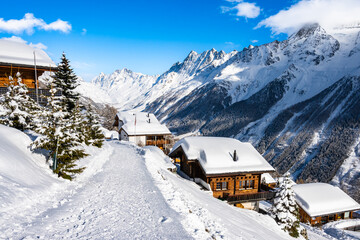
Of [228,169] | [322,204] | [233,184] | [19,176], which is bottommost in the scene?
[322,204]

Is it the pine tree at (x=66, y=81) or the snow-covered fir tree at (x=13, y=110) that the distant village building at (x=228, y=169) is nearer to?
the pine tree at (x=66, y=81)

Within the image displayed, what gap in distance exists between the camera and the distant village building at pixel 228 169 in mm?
24156

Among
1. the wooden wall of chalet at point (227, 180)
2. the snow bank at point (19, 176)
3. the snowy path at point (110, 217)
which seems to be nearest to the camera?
the snowy path at point (110, 217)

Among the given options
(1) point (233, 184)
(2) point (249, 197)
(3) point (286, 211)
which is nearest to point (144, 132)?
(1) point (233, 184)

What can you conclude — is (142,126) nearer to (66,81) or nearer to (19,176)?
(66,81)

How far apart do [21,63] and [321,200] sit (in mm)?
44690

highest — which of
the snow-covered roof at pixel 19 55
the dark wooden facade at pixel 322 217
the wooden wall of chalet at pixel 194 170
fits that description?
the snow-covered roof at pixel 19 55

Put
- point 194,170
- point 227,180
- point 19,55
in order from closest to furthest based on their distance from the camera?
point 19,55 < point 227,180 < point 194,170

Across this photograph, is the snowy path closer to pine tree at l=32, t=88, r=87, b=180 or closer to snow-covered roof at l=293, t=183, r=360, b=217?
pine tree at l=32, t=88, r=87, b=180

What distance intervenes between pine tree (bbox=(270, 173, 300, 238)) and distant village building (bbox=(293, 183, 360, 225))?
1387 centimetres

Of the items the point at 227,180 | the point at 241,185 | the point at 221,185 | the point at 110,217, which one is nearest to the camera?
the point at 110,217

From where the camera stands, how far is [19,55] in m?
24.8

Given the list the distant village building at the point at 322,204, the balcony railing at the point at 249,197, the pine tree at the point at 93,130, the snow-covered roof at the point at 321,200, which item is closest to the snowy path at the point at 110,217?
the pine tree at the point at 93,130

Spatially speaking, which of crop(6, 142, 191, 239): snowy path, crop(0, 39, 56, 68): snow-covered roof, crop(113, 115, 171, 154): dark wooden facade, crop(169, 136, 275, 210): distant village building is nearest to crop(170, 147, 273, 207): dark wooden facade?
crop(169, 136, 275, 210): distant village building
